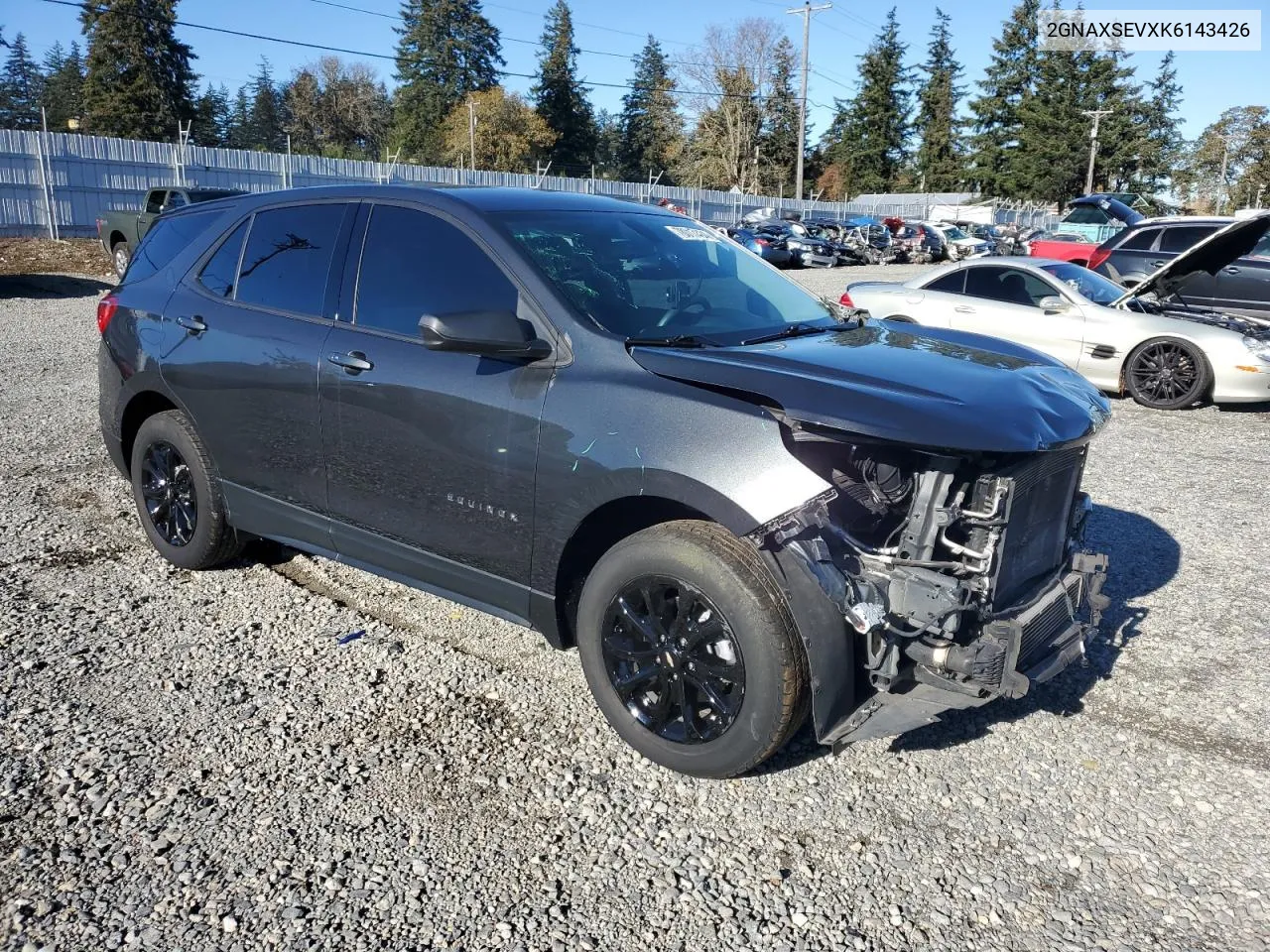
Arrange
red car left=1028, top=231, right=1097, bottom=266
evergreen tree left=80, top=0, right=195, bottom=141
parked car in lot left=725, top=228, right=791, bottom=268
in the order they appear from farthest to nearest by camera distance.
A: 1. evergreen tree left=80, top=0, right=195, bottom=141
2. parked car in lot left=725, top=228, right=791, bottom=268
3. red car left=1028, top=231, right=1097, bottom=266

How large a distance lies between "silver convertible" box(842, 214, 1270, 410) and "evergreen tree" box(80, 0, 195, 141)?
6204cm

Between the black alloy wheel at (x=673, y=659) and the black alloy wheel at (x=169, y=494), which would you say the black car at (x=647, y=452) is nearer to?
the black alloy wheel at (x=673, y=659)

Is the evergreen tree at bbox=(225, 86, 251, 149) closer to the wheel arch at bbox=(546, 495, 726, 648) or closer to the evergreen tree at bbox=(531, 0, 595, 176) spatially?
the evergreen tree at bbox=(531, 0, 595, 176)

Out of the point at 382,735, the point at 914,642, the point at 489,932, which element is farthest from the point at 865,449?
the point at 382,735

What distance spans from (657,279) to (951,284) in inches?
314

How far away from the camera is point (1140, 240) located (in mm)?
14711

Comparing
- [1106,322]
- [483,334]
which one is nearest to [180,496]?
[483,334]

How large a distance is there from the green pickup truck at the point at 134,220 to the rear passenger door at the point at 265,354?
15.9 meters

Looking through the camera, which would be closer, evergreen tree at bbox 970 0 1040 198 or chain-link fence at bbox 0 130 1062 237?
chain-link fence at bbox 0 130 1062 237

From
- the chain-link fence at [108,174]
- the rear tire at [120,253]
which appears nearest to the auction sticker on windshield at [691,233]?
the chain-link fence at [108,174]

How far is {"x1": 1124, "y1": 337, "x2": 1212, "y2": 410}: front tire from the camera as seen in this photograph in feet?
32.2

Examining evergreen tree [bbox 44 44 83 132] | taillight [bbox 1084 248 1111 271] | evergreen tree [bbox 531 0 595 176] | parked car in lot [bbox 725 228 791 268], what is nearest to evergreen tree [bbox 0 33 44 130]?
evergreen tree [bbox 44 44 83 132]

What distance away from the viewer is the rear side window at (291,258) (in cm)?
414

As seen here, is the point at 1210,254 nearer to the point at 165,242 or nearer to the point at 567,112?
the point at 165,242
